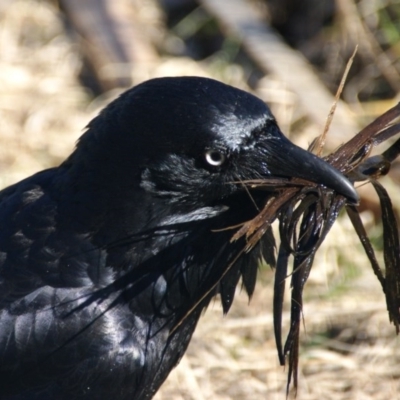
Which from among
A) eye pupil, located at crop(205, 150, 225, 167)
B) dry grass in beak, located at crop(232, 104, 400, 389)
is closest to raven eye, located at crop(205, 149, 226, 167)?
eye pupil, located at crop(205, 150, 225, 167)

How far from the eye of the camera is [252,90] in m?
6.86

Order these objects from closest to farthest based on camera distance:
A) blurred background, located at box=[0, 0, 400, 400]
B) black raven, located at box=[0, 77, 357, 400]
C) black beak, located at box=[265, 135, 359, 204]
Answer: black beak, located at box=[265, 135, 359, 204] → black raven, located at box=[0, 77, 357, 400] → blurred background, located at box=[0, 0, 400, 400]

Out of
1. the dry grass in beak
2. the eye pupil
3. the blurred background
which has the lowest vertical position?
the dry grass in beak

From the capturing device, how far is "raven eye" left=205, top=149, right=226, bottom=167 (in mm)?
3381

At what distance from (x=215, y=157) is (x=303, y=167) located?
0.95 ft

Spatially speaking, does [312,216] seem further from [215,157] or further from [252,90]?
[252,90]

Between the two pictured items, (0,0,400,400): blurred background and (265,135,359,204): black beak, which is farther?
(0,0,400,400): blurred background

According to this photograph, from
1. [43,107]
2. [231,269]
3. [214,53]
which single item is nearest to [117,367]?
[231,269]

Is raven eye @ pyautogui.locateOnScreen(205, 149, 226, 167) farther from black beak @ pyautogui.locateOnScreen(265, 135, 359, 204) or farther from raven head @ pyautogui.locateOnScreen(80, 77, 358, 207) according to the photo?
black beak @ pyautogui.locateOnScreen(265, 135, 359, 204)

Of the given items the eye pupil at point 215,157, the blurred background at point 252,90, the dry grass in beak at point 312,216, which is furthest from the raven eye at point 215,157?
the blurred background at point 252,90

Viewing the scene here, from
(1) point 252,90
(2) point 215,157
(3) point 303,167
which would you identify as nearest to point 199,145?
(2) point 215,157

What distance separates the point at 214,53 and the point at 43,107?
51.8 inches

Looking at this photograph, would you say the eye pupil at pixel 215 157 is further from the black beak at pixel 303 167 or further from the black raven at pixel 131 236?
the black beak at pixel 303 167

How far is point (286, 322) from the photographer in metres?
5.02
